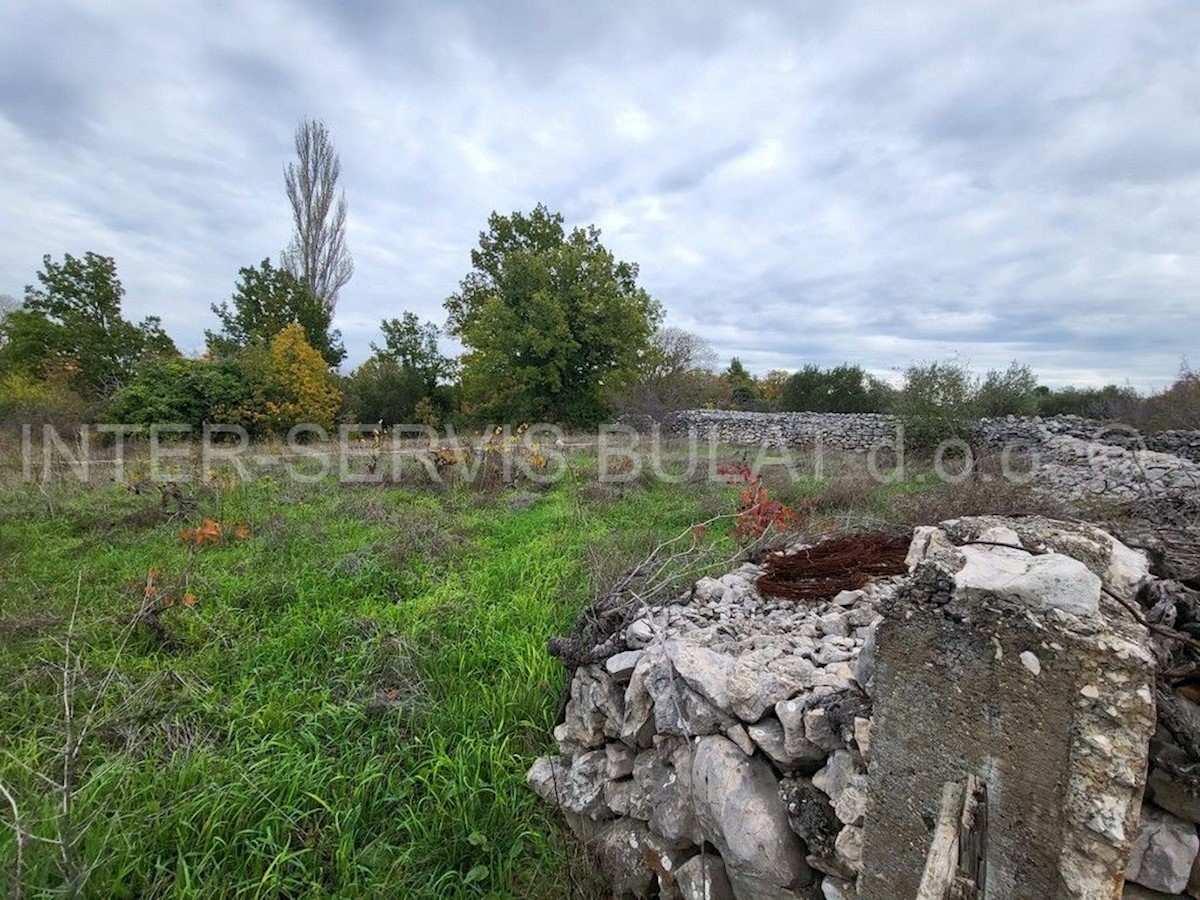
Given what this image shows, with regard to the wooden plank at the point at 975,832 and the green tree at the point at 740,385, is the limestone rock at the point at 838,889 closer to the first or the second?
the wooden plank at the point at 975,832

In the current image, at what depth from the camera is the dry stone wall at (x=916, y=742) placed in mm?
996

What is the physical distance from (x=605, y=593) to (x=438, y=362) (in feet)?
66.6

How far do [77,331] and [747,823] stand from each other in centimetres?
2318

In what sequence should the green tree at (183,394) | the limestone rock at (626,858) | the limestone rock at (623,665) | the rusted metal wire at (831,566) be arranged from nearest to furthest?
the limestone rock at (626,858)
the limestone rock at (623,665)
the rusted metal wire at (831,566)
the green tree at (183,394)

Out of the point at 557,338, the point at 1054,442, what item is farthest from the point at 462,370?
the point at 1054,442

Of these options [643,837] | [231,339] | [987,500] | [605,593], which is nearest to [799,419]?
[987,500]

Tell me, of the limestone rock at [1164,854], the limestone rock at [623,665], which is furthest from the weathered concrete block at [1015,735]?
the limestone rock at [623,665]

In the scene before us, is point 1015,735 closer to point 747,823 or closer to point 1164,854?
point 1164,854

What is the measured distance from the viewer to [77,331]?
1655 cm

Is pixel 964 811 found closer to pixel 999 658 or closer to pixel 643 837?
pixel 999 658

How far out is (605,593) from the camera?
307 cm

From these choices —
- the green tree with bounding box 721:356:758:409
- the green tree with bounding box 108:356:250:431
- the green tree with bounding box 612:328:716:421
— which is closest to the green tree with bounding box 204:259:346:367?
the green tree with bounding box 108:356:250:431

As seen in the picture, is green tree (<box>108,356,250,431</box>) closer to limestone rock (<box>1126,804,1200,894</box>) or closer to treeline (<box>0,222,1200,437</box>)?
treeline (<box>0,222,1200,437</box>)

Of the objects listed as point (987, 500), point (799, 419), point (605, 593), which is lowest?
point (605, 593)
